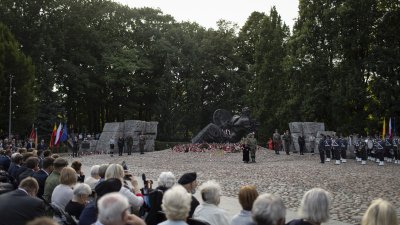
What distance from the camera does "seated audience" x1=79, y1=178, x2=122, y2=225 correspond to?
6020mm

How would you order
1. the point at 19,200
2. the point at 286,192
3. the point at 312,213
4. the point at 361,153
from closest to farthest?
the point at 312,213 < the point at 19,200 < the point at 286,192 < the point at 361,153

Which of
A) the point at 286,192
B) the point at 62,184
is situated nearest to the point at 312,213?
the point at 62,184

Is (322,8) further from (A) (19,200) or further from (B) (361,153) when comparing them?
(A) (19,200)

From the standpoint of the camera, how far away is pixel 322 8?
134 ft

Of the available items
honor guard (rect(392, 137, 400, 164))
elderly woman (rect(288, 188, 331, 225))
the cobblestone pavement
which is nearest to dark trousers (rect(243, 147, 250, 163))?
the cobblestone pavement

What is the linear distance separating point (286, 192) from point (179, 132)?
40.7 metres

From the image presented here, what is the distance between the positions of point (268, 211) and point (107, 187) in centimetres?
270

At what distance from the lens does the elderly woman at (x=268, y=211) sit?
4.43 m

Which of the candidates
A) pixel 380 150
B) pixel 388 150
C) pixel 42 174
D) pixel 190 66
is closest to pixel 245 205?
pixel 42 174

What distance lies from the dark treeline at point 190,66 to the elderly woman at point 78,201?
33.5 meters

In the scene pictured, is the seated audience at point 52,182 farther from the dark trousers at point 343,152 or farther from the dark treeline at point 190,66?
the dark treeline at point 190,66

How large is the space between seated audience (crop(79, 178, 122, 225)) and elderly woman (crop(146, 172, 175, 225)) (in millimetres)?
504

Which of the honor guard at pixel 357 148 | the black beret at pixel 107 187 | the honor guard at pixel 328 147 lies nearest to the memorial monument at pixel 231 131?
the honor guard at pixel 357 148

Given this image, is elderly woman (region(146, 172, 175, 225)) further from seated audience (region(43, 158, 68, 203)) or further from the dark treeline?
the dark treeline
